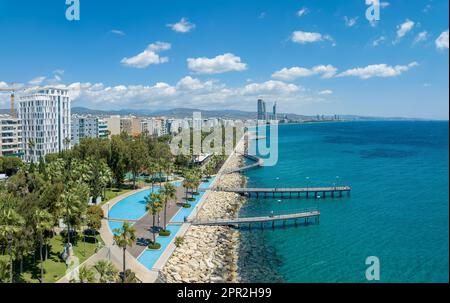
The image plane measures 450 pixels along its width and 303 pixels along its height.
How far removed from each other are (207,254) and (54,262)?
57.3 feet

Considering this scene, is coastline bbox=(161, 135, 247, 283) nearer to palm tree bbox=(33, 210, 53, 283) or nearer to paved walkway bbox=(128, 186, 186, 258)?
paved walkway bbox=(128, 186, 186, 258)

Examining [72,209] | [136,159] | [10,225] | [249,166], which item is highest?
[136,159]

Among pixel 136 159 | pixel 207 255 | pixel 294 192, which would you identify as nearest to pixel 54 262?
pixel 207 255

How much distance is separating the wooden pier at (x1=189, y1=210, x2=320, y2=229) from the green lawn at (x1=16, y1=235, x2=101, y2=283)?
16246 millimetres

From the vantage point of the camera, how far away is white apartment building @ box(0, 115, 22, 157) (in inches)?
4058

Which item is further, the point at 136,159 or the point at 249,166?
the point at 249,166

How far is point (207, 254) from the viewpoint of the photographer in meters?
43.1

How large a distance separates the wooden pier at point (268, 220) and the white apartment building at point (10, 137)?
81356mm

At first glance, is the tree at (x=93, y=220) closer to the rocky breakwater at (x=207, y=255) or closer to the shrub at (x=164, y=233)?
the shrub at (x=164, y=233)

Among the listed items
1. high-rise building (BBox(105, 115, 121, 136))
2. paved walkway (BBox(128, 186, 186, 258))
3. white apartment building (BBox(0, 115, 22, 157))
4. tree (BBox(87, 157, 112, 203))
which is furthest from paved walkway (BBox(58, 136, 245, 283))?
high-rise building (BBox(105, 115, 121, 136))

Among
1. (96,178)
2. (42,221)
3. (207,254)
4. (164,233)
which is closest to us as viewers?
(42,221)

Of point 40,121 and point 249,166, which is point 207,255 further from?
point 40,121

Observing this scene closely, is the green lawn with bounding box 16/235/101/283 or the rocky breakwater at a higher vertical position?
the green lawn with bounding box 16/235/101/283
